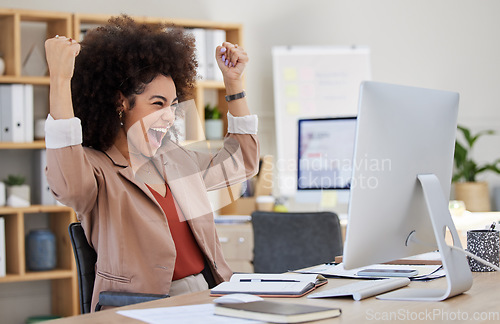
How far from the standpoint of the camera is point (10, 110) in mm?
3641

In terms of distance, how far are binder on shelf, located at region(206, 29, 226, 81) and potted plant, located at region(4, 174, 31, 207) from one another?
126cm

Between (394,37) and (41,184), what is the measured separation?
266 cm

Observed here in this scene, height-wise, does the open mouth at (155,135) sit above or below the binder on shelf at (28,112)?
below

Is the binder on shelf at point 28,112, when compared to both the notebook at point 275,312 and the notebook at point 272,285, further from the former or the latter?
the notebook at point 275,312

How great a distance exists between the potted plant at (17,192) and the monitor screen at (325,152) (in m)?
1.50

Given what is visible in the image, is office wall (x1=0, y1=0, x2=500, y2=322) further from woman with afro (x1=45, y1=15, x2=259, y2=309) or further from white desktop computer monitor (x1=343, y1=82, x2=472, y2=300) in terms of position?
white desktop computer monitor (x1=343, y1=82, x2=472, y2=300)

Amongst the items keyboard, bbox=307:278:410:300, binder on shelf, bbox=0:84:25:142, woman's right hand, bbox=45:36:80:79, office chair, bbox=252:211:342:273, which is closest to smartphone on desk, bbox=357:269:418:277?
keyboard, bbox=307:278:410:300

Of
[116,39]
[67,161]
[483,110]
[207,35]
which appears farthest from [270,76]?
[67,161]

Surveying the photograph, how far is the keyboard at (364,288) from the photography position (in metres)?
1.42

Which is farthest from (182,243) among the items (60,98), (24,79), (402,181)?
(24,79)

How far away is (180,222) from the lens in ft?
6.21

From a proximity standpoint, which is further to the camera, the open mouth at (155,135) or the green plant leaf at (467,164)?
the green plant leaf at (467,164)

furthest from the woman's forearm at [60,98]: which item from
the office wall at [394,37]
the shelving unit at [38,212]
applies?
the office wall at [394,37]

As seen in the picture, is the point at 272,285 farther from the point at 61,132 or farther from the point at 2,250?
the point at 2,250
